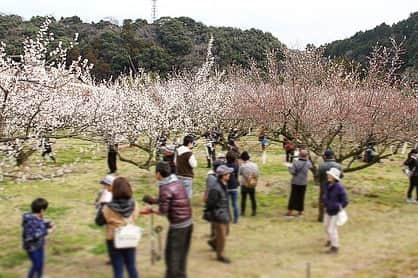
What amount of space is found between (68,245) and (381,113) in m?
8.55

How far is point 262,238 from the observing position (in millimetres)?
9383

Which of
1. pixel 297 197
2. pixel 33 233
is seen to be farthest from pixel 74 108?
pixel 33 233

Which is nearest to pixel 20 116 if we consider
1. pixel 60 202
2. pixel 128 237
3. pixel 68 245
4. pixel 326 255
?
pixel 60 202

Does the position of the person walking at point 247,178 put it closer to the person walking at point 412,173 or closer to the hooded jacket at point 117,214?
the person walking at point 412,173

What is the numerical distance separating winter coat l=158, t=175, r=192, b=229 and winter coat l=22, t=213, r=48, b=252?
6.11 feet

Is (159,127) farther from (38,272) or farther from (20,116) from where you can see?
(38,272)

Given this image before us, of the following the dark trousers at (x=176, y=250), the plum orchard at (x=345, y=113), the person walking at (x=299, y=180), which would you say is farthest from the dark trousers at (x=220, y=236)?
the plum orchard at (x=345, y=113)

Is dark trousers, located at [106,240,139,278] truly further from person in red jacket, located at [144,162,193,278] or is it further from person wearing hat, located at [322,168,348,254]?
person wearing hat, located at [322,168,348,254]

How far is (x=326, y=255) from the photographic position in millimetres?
8367

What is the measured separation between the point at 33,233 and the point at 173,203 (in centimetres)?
212

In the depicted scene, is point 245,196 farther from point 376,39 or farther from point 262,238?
point 376,39

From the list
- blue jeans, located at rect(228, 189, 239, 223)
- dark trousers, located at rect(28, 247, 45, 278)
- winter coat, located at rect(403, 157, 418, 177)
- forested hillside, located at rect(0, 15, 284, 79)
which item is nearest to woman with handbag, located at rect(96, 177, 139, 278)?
dark trousers, located at rect(28, 247, 45, 278)

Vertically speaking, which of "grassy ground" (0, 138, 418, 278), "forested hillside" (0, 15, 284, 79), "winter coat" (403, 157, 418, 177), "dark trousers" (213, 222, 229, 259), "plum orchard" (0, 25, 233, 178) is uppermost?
"forested hillside" (0, 15, 284, 79)

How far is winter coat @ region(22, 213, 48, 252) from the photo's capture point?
259 inches
